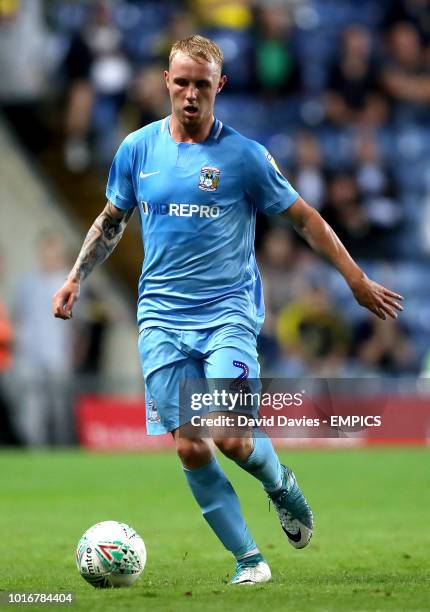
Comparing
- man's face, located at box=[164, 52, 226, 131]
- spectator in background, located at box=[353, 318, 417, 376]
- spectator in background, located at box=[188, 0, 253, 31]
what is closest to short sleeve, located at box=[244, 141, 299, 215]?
man's face, located at box=[164, 52, 226, 131]

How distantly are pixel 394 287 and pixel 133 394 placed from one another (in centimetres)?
372

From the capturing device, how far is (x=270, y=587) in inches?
247

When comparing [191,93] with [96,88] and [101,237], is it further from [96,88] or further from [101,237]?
[96,88]

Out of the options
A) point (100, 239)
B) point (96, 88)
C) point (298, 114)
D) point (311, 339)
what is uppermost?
point (96, 88)

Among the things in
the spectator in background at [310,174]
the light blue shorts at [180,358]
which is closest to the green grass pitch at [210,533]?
the light blue shorts at [180,358]

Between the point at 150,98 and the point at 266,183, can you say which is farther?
the point at 150,98

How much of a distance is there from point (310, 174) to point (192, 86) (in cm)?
1173

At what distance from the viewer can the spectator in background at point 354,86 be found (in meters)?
18.6

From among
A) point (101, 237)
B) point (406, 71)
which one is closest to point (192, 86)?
point (101, 237)

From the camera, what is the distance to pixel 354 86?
61.4ft

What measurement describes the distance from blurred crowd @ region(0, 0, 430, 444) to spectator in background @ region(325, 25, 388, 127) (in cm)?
2

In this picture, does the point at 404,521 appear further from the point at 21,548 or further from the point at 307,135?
the point at 307,135

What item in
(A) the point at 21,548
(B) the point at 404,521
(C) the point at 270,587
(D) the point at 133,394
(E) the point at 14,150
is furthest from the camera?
(E) the point at 14,150

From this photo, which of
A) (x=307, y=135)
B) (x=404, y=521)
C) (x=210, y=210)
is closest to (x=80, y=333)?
(x=307, y=135)
